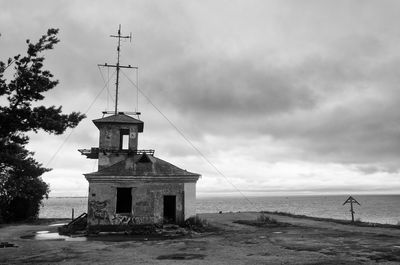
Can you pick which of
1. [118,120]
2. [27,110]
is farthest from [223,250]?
[118,120]

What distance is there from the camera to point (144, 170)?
24.2 metres

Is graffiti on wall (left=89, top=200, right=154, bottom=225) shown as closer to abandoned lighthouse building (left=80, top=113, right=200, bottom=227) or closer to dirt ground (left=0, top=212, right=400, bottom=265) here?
abandoned lighthouse building (left=80, top=113, right=200, bottom=227)

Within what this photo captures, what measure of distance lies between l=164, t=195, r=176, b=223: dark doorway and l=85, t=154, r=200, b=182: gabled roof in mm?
1567

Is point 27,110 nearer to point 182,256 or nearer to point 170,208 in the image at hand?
point 182,256

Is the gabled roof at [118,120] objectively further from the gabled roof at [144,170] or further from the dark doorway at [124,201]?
the dark doorway at [124,201]

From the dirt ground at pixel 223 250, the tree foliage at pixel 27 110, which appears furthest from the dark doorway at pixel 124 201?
the tree foliage at pixel 27 110

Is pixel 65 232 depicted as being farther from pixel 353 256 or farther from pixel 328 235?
pixel 353 256

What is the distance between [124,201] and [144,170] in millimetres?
2600

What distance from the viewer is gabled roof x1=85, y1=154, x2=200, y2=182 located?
23.5 meters

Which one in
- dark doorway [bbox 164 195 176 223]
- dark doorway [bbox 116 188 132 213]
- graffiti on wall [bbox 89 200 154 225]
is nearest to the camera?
graffiti on wall [bbox 89 200 154 225]

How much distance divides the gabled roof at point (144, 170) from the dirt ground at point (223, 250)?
4.86 m

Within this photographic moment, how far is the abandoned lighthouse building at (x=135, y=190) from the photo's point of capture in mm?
23078

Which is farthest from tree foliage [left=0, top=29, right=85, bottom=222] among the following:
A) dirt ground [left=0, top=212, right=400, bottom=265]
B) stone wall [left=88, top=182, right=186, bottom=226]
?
stone wall [left=88, top=182, right=186, bottom=226]

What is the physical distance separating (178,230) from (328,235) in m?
8.51
